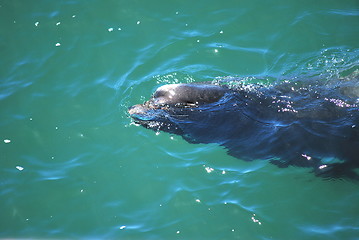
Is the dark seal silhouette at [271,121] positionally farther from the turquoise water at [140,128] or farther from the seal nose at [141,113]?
the turquoise water at [140,128]

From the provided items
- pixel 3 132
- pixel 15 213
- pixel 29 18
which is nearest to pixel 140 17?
pixel 29 18

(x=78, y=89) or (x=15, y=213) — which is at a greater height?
(x=78, y=89)

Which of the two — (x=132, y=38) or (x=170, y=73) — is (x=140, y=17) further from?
(x=170, y=73)

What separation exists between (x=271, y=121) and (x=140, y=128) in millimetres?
2774

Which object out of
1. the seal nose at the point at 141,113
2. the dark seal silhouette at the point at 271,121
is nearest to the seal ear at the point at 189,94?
the dark seal silhouette at the point at 271,121

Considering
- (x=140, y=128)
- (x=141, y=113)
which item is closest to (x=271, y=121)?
(x=141, y=113)

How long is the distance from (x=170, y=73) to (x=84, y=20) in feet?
10.9

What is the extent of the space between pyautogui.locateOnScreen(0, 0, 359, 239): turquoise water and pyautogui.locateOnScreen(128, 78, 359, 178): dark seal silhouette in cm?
42

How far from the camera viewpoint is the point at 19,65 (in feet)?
30.3

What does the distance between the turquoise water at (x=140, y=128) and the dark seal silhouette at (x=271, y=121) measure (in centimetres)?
42

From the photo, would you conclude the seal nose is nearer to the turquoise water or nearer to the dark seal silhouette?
the dark seal silhouette

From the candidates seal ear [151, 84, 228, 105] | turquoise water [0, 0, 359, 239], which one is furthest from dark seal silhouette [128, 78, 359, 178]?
turquoise water [0, 0, 359, 239]

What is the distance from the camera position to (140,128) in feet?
24.4

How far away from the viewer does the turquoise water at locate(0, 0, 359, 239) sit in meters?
6.27
